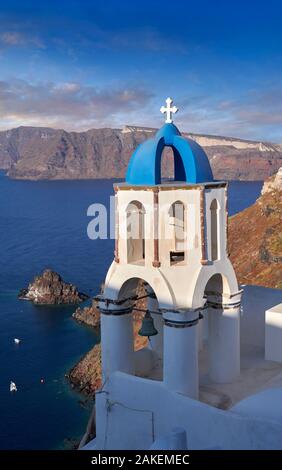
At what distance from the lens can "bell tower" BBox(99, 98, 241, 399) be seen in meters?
11.8

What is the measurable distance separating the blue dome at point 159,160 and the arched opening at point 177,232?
2.60 ft

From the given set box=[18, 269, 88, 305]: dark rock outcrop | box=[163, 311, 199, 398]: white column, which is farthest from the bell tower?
box=[18, 269, 88, 305]: dark rock outcrop

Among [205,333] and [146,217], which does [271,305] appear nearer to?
[205,333]

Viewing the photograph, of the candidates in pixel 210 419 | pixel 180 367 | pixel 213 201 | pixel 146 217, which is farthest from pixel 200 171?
pixel 210 419

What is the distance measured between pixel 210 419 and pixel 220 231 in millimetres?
4475

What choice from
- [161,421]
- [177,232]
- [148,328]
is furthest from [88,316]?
[161,421]

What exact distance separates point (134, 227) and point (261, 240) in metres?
47.3

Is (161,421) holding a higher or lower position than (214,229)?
lower

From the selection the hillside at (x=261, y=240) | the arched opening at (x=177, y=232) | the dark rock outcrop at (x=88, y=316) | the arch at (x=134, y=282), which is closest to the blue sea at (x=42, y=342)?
the dark rock outcrop at (x=88, y=316)

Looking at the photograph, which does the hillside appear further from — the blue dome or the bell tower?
the blue dome

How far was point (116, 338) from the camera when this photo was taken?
12906 mm

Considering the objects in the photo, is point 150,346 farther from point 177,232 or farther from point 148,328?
point 177,232

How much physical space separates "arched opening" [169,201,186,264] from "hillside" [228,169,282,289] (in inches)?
1312
